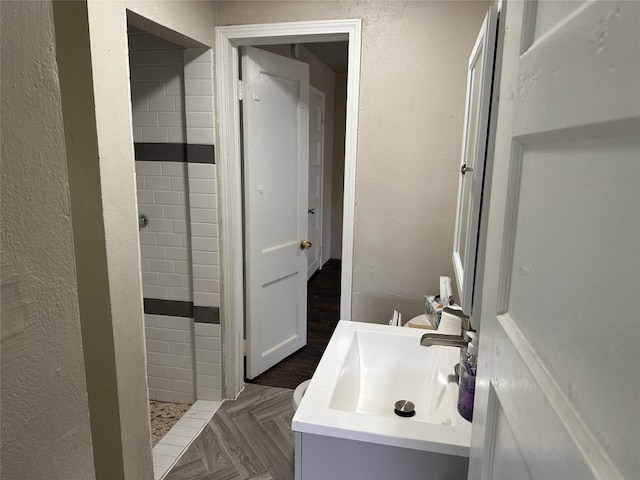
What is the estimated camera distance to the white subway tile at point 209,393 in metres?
2.54

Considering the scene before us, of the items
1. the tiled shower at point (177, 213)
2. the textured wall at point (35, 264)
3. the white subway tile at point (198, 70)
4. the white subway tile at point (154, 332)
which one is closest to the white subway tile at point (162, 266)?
the tiled shower at point (177, 213)

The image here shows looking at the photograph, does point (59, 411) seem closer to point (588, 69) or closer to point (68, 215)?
point (68, 215)

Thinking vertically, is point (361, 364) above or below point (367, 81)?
below

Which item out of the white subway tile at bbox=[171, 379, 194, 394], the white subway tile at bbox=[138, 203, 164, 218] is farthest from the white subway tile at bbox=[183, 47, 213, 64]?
the white subway tile at bbox=[171, 379, 194, 394]

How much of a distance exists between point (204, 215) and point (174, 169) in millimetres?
293

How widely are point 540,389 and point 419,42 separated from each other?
192cm

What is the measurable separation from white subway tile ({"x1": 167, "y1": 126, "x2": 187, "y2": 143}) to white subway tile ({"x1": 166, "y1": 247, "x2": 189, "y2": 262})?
585mm

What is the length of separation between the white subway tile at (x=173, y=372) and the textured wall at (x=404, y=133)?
118cm

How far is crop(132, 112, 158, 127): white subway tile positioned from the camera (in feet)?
7.55

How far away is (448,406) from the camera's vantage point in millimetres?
1234

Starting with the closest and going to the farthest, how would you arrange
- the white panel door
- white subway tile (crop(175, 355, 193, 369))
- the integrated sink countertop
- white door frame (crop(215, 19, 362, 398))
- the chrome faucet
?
the integrated sink countertop → the chrome faucet → white door frame (crop(215, 19, 362, 398)) → white subway tile (crop(175, 355, 193, 369)) → the white panel door

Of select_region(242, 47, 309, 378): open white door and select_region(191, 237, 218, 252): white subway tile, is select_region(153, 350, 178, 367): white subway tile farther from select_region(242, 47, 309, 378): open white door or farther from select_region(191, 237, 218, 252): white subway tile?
select_region(191, 237, 218, 252): white subway tile

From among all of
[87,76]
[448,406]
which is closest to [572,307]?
[448,406]

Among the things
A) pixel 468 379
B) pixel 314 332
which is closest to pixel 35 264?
pixel 468 379
